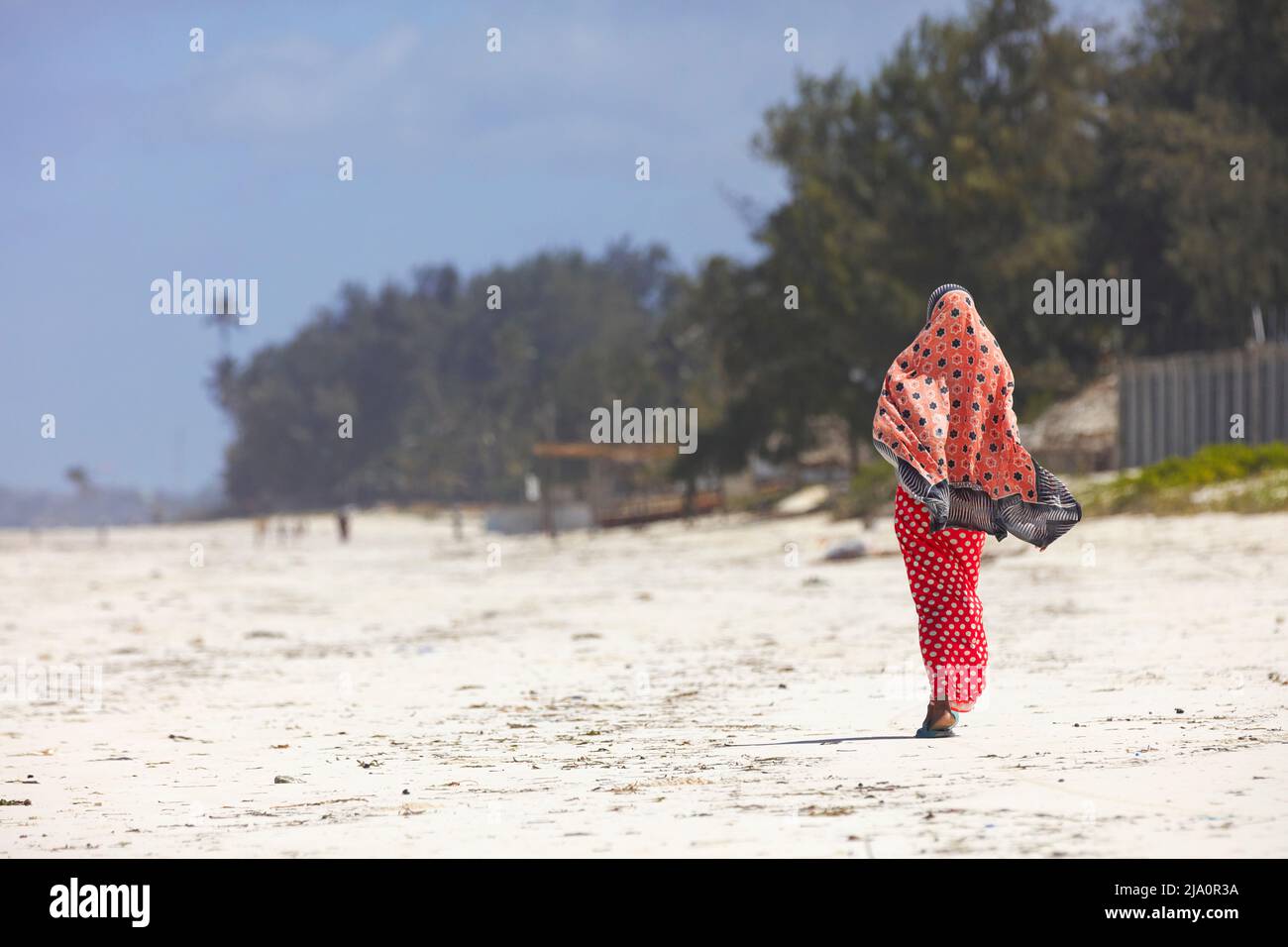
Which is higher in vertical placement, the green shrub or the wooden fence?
the wooden fence

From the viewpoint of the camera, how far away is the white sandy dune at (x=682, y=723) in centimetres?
468

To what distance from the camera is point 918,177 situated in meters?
35.9

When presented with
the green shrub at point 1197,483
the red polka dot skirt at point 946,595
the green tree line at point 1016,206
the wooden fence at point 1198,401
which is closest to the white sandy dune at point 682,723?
the red polka dot skirt at point 946,595

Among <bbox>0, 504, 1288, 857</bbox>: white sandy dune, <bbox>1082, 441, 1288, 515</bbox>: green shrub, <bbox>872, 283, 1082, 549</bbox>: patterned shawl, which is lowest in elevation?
<bbox>0, 504, 1288, 857</bbox>: white sandy dune

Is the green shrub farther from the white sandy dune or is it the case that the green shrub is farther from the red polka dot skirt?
the red polka dot skirt

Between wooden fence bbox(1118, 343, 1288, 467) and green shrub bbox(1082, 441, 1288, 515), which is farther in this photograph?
wooden fence bbox(1118, 343, 1288, 467)

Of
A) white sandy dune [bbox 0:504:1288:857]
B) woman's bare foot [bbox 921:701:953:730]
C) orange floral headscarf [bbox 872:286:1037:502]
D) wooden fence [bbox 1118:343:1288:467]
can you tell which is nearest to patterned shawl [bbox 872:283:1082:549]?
orange floral headscarf [bbox 872:286:1037:502]

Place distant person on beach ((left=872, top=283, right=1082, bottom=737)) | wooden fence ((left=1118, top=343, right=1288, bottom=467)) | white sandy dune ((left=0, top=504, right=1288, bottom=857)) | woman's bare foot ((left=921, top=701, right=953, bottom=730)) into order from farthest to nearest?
wooden fence ((left=1118, top=343, right=1288, bottom=467))
distant person on beach ((left=872, top=283, right=1082, bottom=737))
woman's bare foot ((left=921, top=701, right=953, bottom=730))
white sandy dune ((left=0, top=504, right=1288, bottom=857))

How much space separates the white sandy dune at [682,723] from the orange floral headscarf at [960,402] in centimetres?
108

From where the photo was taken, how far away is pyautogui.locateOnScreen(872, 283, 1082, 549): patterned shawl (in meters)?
6.70

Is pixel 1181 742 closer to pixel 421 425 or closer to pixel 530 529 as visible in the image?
pixel 530 529

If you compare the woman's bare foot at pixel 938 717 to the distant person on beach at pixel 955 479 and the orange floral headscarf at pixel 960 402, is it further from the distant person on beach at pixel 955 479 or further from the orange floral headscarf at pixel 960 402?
the orange floral headscarf at pixel 960 402

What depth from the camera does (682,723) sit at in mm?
7641
